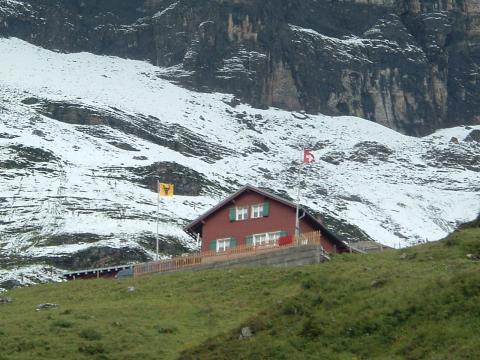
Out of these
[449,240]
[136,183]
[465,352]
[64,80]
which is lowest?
[465,352]

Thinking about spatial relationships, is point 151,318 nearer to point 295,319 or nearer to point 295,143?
point 295,319

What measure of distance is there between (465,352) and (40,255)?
8740 cm

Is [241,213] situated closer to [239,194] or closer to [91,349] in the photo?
[239,194]

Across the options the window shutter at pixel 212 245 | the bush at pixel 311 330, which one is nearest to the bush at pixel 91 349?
the bush at pixel 311 330

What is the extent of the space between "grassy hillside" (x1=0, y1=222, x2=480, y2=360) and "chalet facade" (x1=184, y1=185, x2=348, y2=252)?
1717cm

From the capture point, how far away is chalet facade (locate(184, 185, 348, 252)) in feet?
230

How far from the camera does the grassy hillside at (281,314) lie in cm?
3391

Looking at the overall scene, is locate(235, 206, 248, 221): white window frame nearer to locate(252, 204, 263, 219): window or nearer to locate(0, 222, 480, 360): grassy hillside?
locate(252, 204, 263, 219): window

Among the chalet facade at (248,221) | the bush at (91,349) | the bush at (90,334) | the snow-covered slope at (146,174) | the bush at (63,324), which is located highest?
the snow-covered slope at (146,174)

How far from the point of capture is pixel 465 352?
3042 centimetres

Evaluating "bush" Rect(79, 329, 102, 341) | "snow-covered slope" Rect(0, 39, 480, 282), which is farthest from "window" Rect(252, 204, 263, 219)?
"snow-covered slope" Rect(0, 39, 480, 282)

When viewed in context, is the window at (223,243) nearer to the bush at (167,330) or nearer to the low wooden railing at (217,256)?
the low wooden railing at (217,256)

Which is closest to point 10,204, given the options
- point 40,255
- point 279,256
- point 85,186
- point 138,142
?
point 85,186

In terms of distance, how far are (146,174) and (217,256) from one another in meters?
98.0
